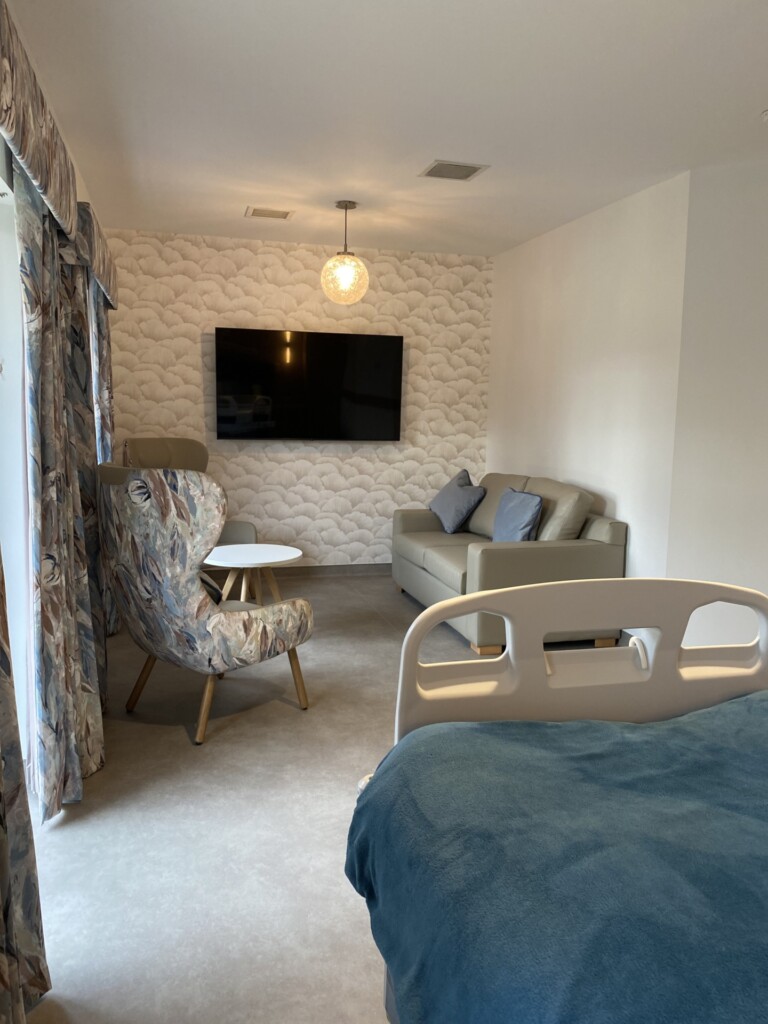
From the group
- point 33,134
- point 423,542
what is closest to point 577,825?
point 33,134

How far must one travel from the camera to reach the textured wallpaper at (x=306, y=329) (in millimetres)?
5715

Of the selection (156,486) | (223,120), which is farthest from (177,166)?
(156,486)

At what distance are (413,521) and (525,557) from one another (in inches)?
61.9

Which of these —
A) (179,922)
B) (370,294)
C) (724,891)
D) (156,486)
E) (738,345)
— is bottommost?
(179,922)

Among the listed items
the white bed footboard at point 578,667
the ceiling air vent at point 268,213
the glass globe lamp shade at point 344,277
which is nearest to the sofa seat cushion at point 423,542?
the glass globe lamp shade at point 344,277

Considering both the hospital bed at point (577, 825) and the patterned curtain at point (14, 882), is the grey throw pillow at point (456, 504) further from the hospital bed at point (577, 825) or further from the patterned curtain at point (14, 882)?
the patterned curtain at point (14, 882)

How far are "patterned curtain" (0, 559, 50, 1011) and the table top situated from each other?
89.6 inches

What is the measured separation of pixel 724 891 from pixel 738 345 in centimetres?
346

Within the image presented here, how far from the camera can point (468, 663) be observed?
5.16ft

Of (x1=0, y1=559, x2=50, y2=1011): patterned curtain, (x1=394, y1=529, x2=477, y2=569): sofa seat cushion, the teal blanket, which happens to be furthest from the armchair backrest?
(x1=394, y1=529, x2=477, y2=569): sofa seat cushion

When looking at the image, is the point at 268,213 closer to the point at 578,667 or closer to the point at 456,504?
the point at 456,504

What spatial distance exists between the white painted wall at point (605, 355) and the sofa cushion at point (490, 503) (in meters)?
0.24

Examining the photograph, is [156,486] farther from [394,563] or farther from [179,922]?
[394,563]

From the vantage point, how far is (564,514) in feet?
15.2
